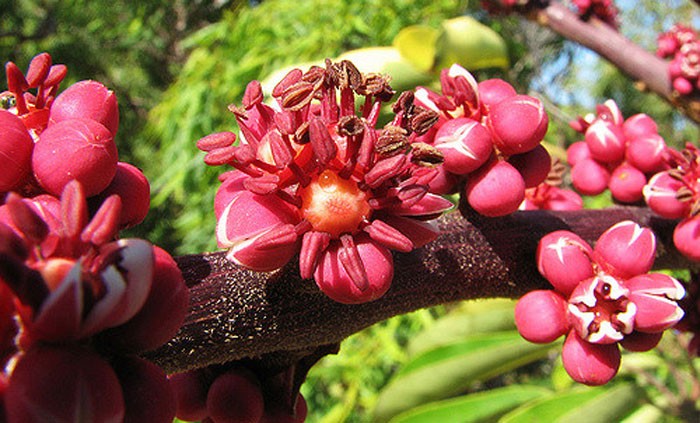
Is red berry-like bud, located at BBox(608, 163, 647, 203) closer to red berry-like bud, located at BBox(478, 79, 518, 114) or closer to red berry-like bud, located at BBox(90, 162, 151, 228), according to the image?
red berry-like bud, located at BBox(478, 79, 518, 114)

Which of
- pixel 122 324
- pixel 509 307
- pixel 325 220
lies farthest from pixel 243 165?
pixel 509 307

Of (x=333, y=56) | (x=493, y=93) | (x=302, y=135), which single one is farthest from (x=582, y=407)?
(x=333, y=56)

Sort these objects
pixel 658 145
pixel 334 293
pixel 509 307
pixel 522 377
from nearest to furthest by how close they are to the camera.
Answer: pixel 334 293, pixel 658 145, pixel 509 307, pixel 522 377

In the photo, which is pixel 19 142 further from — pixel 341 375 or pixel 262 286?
pixel 341 375

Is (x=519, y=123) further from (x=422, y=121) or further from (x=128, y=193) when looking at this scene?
(x=128, y=193)

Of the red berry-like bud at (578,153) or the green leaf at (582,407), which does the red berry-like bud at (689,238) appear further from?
the green leaf at (582,407)

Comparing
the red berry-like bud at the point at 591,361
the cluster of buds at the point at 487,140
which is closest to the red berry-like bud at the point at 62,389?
the cluster of buds at the point at 487,140
